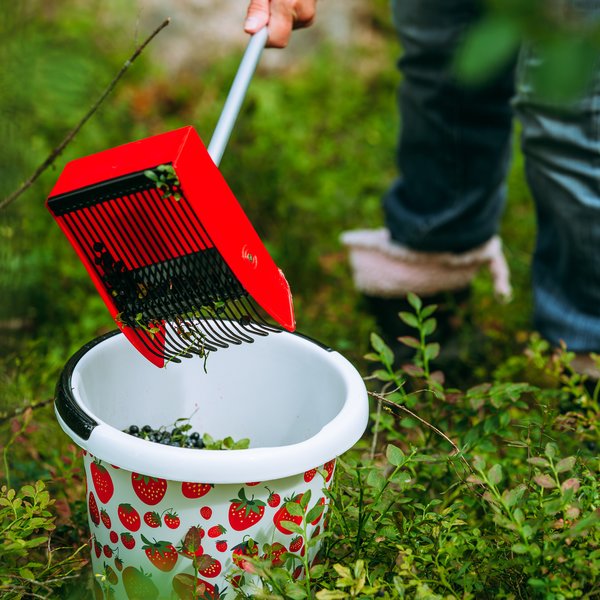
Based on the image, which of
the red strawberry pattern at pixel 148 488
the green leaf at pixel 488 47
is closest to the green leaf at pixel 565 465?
the red strawberry pattern at pixel 148 488

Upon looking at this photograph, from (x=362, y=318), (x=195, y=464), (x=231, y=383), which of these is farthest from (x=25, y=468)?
(x=362, y=318)

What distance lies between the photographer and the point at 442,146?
6.72ft

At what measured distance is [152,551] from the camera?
1.19m

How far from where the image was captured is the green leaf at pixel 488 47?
1.50ft

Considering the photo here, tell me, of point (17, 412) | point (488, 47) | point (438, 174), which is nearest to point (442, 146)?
point (438, 174)

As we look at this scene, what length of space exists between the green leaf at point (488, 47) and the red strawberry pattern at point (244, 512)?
771mm

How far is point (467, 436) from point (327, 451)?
0.32 m

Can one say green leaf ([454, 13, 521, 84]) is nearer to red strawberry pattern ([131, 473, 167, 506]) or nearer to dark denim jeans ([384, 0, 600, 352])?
red strawberry pattern ([131, 473, 167, 506])

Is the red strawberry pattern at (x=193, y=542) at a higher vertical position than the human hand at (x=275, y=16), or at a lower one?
lower

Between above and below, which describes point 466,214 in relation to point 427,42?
below

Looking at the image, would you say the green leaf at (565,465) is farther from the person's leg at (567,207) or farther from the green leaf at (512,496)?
the person's leg at (567,207)

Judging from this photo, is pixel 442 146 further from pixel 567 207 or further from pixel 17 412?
pixel 17 412

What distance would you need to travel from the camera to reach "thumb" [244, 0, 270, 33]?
1.45m

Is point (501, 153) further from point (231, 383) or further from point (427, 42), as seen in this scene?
point (231, 383)
